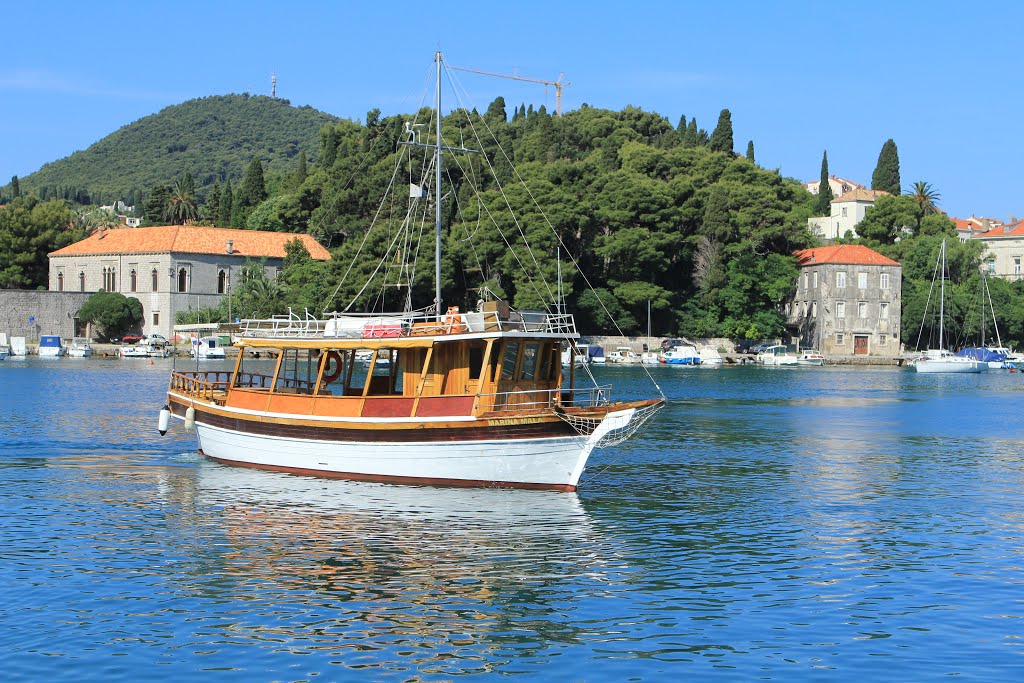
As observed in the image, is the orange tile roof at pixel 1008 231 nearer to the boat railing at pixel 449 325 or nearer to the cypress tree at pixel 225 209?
the cypress tree at pixel 225 209

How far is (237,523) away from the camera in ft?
77.0

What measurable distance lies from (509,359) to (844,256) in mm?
89850

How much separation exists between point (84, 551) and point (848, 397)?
173 feet

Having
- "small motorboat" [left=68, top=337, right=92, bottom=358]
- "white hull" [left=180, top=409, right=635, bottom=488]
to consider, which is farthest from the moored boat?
"white hull" [left=180, top=409, right=635, bottom=488]

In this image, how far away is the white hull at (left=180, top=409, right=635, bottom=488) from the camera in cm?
2609

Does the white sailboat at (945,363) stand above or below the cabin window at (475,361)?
below

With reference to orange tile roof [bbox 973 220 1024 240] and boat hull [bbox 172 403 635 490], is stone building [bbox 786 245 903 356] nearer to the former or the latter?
orange tile roof [bbox 973 220 1024 240]

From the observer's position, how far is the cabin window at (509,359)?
27078 millimetres

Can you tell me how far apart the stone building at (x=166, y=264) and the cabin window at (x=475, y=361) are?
3603 inches

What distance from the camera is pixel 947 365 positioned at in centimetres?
9812

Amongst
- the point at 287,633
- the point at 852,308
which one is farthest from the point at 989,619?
the point at 852,308

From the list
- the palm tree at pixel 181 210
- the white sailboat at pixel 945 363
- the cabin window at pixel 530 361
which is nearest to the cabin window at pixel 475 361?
the cabin window at pixel 530 361

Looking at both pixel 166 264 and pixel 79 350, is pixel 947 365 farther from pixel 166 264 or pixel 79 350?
pixel 79 350

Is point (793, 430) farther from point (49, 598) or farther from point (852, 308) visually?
point (852, 308)
